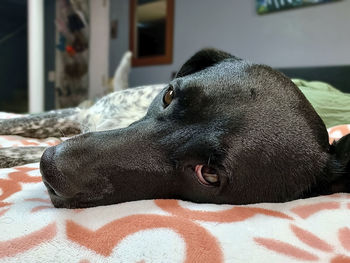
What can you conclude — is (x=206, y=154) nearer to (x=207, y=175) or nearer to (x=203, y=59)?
(x=207, y=175)

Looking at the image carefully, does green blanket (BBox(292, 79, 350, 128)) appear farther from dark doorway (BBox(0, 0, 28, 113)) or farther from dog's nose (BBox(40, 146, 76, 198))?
dark doorway (BBox(0, 0, 28, 113))

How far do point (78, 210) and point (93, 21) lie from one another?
559 cm

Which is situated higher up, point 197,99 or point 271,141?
point 197,99

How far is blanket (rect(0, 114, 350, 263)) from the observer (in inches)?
30.0

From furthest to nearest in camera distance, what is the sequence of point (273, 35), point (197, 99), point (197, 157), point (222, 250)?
point (273, 35), point (197, 99), point (197, 157), point (222, 250)

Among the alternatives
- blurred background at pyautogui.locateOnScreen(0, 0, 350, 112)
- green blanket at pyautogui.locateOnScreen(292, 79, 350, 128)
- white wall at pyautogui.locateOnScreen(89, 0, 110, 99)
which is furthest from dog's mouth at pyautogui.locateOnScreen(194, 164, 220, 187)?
white wall at pyautogui.locateOnScreen(89, 0, 110, 99)

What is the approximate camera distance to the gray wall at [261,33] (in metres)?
4.09

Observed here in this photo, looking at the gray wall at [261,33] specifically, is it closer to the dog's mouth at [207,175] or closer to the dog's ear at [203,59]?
the dog's ear at [203,59]

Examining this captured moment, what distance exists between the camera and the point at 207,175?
1118 millimetres

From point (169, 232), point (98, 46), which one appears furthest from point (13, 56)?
point (169, 232)

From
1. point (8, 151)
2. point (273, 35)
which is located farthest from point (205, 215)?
point (273, 35)

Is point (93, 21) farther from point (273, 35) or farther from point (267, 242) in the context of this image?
point (267, 242)

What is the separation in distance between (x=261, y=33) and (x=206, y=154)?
4190 millimetres

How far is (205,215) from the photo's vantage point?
0.95 metres
